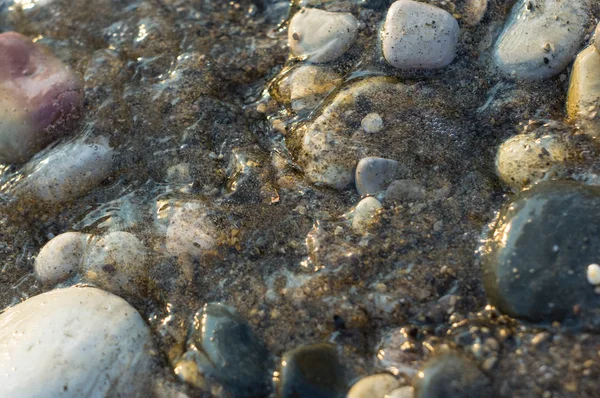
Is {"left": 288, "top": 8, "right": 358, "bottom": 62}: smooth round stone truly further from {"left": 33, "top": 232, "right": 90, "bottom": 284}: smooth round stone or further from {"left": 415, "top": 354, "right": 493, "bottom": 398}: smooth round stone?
{"left": 415, "top": 354, "right": 493, "bottom": 398}: smooth round stone

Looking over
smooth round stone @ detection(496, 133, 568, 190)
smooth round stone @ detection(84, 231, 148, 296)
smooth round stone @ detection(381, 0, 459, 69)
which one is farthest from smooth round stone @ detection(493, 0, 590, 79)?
smooth round stone @ detection(84, 231, 148, 296)

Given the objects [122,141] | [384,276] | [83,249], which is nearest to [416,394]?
[384,276]

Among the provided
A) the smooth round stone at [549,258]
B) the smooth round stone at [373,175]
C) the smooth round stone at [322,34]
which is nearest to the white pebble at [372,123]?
the smooth round stone at [373,175]

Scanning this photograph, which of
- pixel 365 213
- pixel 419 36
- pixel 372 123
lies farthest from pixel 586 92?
pixel 365 213

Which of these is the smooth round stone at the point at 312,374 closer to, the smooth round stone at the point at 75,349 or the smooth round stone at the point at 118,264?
the smooth round stone at the point at 75,349

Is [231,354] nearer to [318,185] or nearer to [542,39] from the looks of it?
[318,185]
